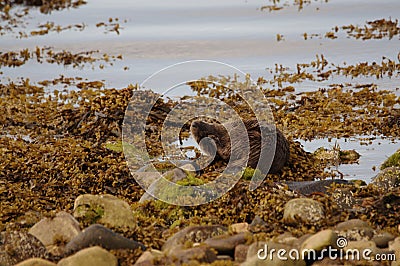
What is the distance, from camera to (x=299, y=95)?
742 centimetres

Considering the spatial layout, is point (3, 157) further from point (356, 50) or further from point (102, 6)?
point (102, 6)

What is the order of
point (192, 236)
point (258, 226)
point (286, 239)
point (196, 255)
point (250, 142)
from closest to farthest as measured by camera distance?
point (196, 255) → point (286, 239) → point (192, 236) → point (258, 226) → point (250, 142)

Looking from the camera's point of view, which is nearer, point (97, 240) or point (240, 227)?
point (97, 240)

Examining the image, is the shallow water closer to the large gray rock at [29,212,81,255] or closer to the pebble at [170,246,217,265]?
the large gray rock at [29,212,81,255]

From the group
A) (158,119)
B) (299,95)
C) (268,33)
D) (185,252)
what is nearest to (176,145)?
(158,119)

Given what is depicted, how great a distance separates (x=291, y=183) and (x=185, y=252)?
1.90m

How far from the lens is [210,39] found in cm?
1032

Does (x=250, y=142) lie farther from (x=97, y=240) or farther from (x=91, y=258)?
(x=91, y=258)

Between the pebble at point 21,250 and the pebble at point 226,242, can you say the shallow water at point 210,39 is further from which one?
the pebble at point 21,250

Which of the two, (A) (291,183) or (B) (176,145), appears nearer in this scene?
(A) (291,183)

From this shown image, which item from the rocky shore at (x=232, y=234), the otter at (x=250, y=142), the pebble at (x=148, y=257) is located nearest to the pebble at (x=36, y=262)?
the rocky shore at (x=232, y=234)

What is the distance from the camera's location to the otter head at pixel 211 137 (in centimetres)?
546

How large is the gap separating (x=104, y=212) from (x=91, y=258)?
2.16 feet

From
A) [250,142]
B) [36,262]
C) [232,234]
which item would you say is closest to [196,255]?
[232,234]
